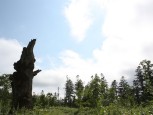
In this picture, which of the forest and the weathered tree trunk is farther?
the weathered tree trunk

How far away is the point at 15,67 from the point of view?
22141 millimetres

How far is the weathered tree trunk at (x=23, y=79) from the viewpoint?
2131 centimetres

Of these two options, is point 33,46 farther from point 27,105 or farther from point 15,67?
point 27,105

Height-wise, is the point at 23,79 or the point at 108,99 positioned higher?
the point at 23,79

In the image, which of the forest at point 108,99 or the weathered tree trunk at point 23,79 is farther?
the weathered tree trunk at point 23,79

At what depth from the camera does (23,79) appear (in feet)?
71.4

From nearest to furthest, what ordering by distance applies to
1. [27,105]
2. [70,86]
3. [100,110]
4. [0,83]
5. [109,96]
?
[100,110]
[109,96]
[27,105]
[0,83]
[70,86]

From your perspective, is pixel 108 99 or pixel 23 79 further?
pixel 23 79

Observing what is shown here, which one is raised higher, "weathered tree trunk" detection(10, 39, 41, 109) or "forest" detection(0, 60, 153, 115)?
"weathered tree trunk" detection(10, 39, 41, 109)

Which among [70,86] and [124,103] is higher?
[70,86]

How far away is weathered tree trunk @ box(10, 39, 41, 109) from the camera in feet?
69.9

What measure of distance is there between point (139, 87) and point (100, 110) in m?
79.9

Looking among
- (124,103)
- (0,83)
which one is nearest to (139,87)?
(0,83)

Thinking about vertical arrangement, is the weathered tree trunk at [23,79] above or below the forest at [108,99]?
above
